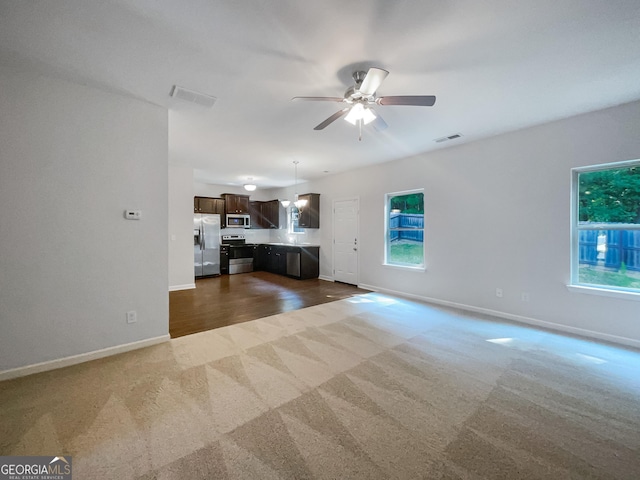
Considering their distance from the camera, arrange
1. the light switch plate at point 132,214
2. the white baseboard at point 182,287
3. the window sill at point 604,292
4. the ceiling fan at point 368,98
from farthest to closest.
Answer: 1. the white baseboard at point 182,287
2. the window sill at point 604,292
3. the light switch plate at point 132,214
4. the ceiling fan at point 368,98

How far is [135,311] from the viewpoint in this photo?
2889mm

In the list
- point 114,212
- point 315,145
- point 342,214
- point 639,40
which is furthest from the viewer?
point 342,214

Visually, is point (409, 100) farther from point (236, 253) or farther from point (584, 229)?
point (236, 253)

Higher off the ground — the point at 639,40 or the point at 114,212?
the point at 639,40

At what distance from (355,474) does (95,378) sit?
242cm

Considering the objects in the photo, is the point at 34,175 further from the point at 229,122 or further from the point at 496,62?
the point at 496,62

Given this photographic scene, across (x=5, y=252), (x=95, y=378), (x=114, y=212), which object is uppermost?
(x=114, y=212)

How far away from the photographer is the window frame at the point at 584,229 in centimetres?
306

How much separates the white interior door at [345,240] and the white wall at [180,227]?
→ 361 centimetres

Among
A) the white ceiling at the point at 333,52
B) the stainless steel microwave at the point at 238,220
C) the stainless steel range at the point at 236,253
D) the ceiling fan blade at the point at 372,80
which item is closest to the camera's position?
the white ceiling at the point at 333,52

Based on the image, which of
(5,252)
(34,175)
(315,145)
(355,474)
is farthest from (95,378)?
(315,145)

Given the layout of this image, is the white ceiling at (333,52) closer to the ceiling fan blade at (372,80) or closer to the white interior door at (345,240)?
the ceiling fan blade at (372,80)

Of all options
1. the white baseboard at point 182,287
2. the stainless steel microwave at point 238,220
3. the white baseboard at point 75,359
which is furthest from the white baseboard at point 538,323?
the stainless steel microwave at point 238,220

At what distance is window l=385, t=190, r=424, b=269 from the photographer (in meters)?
5.16
